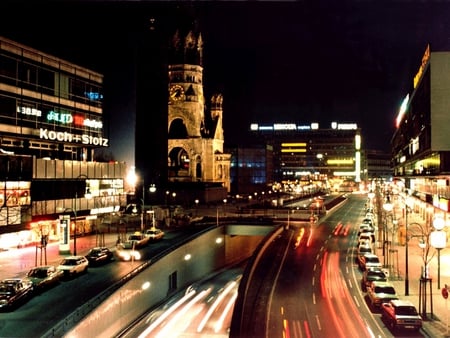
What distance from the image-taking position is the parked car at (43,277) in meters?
32.0

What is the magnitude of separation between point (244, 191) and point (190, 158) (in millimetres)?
34524

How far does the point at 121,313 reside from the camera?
32.6 m

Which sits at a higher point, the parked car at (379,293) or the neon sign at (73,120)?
the neon sign at (73,120)

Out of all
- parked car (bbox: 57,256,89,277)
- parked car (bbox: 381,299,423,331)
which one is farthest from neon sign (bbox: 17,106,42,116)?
parked car (bbox: 381,299,423,331)

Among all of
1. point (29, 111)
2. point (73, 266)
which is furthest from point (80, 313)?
point (29, 111)

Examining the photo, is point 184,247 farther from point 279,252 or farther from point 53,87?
point 53,87

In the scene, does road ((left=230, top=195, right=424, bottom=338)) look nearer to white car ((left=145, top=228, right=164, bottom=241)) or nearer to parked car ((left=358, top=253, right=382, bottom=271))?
parked car ((left=358, top=253, right=382, bottom=271))

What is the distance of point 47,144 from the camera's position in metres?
57.6

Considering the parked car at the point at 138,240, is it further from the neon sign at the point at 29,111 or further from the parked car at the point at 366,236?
the parked car at the point at 366,236

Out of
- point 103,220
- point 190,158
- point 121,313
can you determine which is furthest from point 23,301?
point 190,158

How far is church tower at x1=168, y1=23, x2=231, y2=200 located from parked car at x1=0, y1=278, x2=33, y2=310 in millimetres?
96086

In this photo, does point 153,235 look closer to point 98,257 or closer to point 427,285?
point 98,257

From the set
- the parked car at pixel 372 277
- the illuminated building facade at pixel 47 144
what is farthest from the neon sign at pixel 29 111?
the parked car at pixel 372 277

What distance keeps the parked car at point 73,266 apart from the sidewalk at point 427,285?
23.4 m
